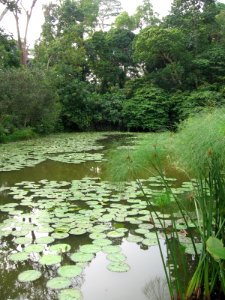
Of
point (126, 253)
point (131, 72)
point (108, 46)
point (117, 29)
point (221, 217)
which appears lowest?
point (126, 253)

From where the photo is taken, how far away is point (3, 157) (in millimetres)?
7941

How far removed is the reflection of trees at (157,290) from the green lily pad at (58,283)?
0.57 m

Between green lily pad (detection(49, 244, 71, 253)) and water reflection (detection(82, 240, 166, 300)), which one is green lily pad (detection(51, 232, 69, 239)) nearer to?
green lily pad (detection(49, 244, 71, 253))

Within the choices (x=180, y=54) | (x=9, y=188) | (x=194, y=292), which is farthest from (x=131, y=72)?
(x=194, y=292)

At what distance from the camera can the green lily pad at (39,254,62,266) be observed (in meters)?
2.61

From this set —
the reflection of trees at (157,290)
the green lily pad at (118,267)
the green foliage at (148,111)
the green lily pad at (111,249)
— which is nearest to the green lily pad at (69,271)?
the green lily pad at (118,267)

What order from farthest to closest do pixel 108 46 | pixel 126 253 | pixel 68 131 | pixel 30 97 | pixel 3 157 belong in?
pixel 108 46, pixel 68 131, pixel 30 97, pixel 3 157, pixel 126 253

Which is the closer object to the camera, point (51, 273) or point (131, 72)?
point (51, 273)

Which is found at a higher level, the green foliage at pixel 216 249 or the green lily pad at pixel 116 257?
the green foliage at pixel 216 249

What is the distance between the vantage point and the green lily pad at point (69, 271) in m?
2.43

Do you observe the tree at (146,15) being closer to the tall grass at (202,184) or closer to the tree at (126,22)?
the tree at (126,22)

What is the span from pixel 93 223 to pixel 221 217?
69.9 inches

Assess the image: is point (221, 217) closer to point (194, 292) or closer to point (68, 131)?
point (194, 292)

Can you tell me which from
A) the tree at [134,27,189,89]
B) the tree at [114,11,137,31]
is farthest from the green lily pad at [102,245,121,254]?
the tree at [114,11,137,31]
